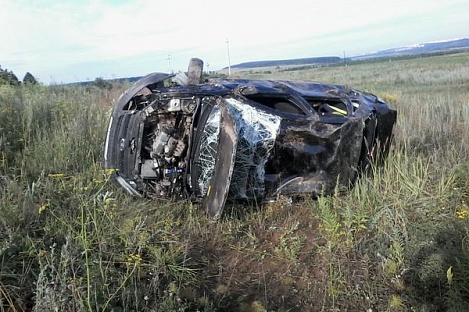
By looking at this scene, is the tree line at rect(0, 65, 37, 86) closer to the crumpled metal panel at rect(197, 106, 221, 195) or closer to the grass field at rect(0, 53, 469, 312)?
the grass field at rect(0, 53, 469, 312)

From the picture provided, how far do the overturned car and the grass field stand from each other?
0.23 m

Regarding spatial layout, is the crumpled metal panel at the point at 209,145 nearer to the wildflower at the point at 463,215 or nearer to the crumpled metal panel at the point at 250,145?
the crumpled metal panel at the point at 250,145

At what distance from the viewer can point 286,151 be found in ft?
14.4

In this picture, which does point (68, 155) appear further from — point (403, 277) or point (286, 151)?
point (403, 277)

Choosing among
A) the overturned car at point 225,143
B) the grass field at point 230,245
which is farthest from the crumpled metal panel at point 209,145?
the grass field at point 230,245

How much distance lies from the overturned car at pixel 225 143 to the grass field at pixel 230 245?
0.23 m

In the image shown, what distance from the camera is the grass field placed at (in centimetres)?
284

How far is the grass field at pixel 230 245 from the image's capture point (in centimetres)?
284

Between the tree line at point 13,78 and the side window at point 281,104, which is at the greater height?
the tree line at point 13,78

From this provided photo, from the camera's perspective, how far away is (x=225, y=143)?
3.96 m

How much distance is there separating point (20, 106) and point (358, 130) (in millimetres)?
4533

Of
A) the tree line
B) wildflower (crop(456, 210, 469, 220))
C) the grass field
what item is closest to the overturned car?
the grass field

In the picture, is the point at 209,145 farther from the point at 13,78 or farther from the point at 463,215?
the point at 13,78

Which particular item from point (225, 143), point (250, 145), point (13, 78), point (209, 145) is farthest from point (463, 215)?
point (13, 78)
